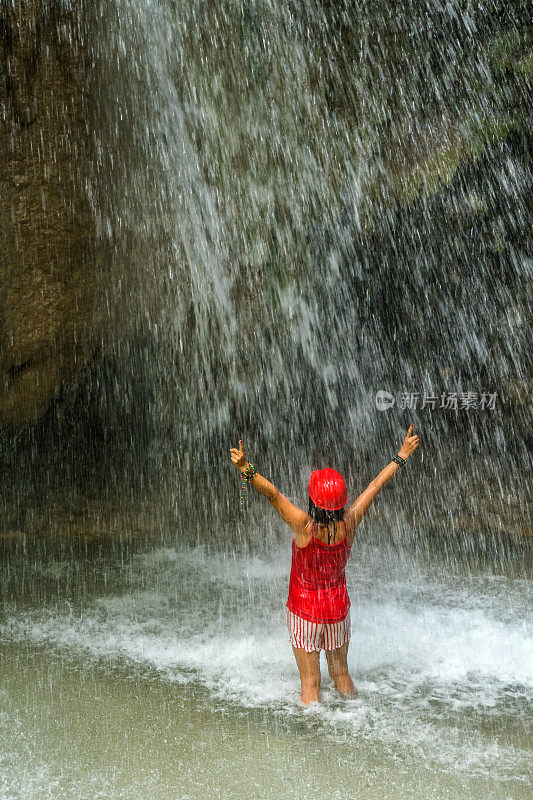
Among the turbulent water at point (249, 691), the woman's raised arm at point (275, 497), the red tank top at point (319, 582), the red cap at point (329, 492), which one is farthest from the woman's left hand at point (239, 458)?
the turbulent water at point (249, 691)

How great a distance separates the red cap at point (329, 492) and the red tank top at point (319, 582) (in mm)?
189

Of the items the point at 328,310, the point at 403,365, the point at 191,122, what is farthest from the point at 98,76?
the point at 403,365

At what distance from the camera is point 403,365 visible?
6.92 metres

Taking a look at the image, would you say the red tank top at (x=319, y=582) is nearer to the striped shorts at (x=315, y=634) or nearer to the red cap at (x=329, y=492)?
the striped shorts at (x=315, y=634)

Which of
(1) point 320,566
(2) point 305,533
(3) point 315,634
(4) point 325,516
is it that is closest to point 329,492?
(4) point 325,516

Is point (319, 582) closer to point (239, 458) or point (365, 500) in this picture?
point (365, 500)

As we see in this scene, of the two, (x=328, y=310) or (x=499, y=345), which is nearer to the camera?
(x=499, y=345)

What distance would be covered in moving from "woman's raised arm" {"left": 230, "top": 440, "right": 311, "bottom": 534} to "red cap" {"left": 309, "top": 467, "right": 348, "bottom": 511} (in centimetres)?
10

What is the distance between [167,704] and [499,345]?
16.1ft

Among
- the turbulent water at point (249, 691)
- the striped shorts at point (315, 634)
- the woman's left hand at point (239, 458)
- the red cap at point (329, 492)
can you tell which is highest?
the woman's left hand at point (239, 458)

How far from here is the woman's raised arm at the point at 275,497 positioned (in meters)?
2.62

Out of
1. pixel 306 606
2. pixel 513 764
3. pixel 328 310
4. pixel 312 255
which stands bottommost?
pixel 513 764

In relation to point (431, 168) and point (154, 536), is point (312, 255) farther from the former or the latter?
point (154, 536)
